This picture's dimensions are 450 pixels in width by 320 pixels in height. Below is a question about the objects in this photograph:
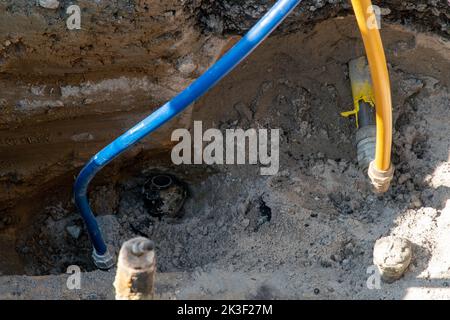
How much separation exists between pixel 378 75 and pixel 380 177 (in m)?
0.47

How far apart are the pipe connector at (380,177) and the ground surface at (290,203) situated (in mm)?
89

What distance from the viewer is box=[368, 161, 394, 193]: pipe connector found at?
7.82 ft

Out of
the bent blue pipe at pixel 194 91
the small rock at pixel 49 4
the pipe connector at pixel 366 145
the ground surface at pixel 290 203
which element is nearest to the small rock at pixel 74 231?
the ground surface at pixel 290 203

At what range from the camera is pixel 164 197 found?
2.82 meters

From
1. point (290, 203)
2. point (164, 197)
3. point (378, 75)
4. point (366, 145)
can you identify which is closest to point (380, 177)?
point (366, 145)

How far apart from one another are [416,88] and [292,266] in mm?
914

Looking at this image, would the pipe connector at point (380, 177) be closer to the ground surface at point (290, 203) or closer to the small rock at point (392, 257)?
the ground surface at point (290, 203)

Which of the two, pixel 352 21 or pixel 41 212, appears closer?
pixel 352 21

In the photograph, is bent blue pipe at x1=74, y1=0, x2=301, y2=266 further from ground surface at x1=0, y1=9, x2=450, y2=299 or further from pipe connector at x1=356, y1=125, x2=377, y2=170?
pipe connector at x1=356, y1=125, x2=377, y2=170

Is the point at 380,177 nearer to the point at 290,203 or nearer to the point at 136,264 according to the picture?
the point at 290,203

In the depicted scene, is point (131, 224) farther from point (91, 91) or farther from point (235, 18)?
point (235, 18)

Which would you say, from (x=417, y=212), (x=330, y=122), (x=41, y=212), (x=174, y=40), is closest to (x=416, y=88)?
(x=330, y=122)

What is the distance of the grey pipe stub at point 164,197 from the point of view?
2.83 meters

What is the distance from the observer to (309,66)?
2787 millimetres
